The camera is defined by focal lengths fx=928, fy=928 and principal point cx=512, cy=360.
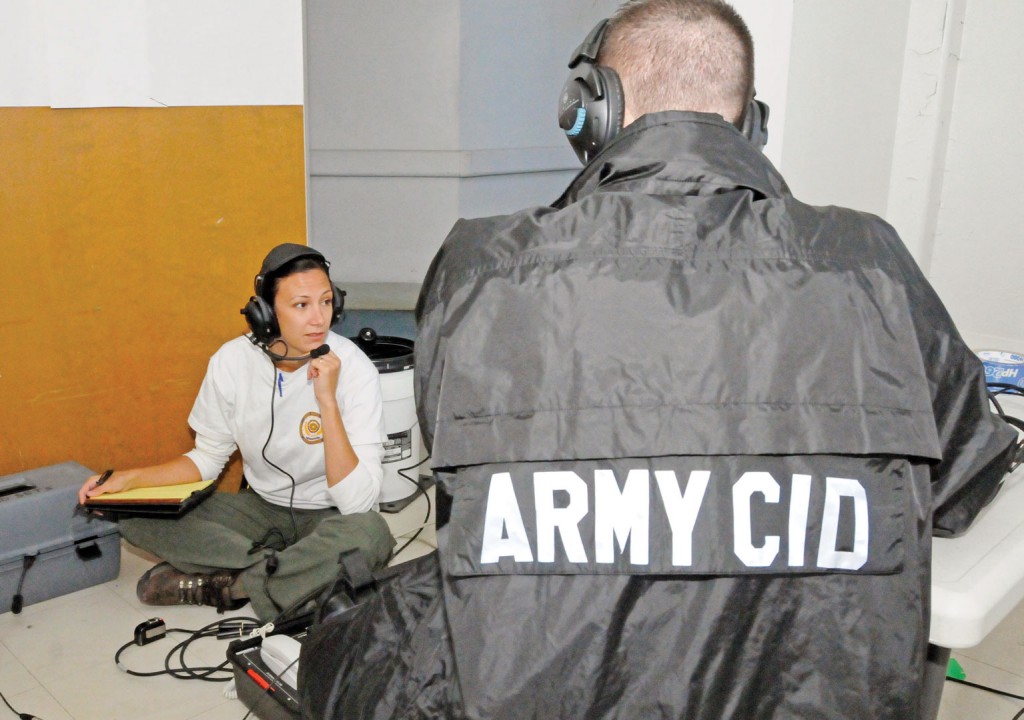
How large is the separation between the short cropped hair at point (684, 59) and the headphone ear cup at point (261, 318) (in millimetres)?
1227

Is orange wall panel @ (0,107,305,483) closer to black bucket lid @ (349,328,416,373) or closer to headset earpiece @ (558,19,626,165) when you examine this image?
black bucket lid @ (349,328,416,373)

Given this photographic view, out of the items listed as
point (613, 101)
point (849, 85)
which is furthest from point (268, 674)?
point (849, 85)

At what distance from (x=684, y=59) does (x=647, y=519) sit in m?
0.57

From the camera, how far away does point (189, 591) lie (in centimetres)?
221

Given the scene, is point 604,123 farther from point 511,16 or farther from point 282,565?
point 511,16

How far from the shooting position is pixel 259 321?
215 centimetres

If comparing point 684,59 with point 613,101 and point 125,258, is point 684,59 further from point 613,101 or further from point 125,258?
point 125,258

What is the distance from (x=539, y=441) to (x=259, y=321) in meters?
1.40

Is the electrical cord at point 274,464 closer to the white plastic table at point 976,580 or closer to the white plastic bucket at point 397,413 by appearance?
the white plastic bucket at point 397,413

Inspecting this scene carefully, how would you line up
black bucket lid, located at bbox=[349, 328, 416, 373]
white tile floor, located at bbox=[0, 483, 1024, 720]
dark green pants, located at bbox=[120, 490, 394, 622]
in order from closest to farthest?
1. white tile floor, located at bbox=[0, 483, 1024, 720]
2. dark green pants, located at bbox=[120, 490, 394, 622]
3. black bucket lid, located at bbox=[349, 328, 416, 373]

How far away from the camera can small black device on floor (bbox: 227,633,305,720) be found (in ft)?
5.43

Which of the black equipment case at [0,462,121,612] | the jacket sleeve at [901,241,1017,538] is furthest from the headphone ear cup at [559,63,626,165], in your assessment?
the black equipment case at [0,462,121,612]

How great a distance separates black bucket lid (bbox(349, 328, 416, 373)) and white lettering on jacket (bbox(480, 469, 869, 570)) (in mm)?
1838

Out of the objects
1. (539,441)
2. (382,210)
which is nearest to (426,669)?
(539,441)
